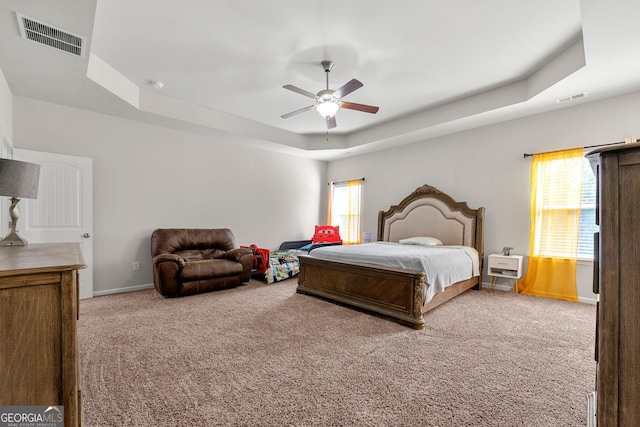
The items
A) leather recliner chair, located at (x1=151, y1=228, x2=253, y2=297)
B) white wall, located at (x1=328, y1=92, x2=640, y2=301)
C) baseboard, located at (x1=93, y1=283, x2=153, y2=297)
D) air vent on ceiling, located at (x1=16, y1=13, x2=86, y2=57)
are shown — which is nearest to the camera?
air vent on ceiling, located at (x1=16, y1=13, x2=86, y2=57)

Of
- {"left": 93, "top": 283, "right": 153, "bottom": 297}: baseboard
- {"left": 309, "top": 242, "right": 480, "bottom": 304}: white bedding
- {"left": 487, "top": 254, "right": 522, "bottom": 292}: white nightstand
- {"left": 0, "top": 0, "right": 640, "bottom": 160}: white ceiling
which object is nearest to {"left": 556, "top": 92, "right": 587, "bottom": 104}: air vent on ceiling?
{"left": 0, "top": 0, "right": 640, "bottom": 160}: white ceiling

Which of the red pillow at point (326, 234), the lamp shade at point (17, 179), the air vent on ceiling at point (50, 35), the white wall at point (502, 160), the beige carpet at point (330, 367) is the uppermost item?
the air vent on ceiling at point (50, 35)

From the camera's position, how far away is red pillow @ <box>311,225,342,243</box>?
21.1 feet

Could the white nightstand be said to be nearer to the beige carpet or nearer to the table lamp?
the beige carpet

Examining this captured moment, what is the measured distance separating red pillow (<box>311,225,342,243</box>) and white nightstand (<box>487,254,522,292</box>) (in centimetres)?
307

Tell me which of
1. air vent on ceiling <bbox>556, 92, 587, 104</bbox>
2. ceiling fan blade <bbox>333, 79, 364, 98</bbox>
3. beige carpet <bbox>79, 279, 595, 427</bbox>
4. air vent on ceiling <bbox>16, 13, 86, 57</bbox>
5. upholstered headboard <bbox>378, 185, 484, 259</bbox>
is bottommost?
beige carpet <bbox>79, 279, 595, 427</bbox>

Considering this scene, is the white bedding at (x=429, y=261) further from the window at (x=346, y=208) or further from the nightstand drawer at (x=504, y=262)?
the window at (x=346, y=208)

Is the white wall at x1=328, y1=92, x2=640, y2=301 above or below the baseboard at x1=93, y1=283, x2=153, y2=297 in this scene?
above

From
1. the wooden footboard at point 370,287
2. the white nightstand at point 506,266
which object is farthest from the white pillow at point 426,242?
the wooden footboard at point 370,287

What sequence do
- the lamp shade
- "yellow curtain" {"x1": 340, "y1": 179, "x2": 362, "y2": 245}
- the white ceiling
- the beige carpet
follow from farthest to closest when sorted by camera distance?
"yellow curtain" {"x1": 340, "y1": 179, "x2": 362, "y2": 245} < the white ceiling < the lamp shade < the beige carpet

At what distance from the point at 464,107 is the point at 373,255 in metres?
2.73

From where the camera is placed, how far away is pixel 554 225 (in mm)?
3951

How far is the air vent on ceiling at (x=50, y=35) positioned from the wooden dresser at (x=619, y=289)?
3661mm

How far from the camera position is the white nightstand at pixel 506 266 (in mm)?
4051
